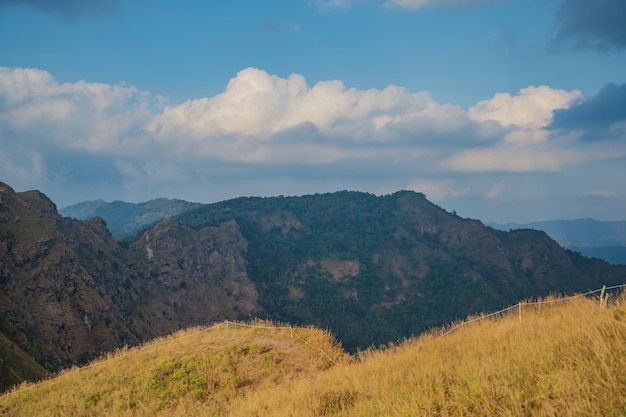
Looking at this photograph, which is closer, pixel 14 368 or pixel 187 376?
pixel 187 376

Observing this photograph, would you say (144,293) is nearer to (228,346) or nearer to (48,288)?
(48,288)

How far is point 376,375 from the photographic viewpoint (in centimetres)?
1145

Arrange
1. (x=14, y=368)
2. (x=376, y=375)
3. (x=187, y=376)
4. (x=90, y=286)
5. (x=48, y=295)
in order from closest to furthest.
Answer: (x=376, y=375)
(x=187, y=376)
(x=14, y=368)
(x=48, y=295)
(x=90, y=286)

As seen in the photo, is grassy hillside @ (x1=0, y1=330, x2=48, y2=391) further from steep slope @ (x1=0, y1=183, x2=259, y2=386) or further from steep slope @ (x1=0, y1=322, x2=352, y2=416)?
steep slope @ (x1=0, y1=183, x2=259, y2=386)

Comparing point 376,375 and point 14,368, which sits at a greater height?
point 376,375

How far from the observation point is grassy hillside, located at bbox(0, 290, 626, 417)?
24.0 feet

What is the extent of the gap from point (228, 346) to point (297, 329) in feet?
12.2

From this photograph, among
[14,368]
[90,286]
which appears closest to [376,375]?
[14,368]

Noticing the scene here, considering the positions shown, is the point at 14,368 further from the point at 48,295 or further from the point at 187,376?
the point at 48,295

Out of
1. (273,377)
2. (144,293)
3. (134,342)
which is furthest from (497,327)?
(144,293)

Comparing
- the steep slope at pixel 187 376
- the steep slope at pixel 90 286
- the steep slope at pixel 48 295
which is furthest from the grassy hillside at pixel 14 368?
the steep slope at pixel 48 295

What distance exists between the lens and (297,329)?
74.5 ft

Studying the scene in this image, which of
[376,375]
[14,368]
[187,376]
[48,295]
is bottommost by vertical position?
[14,368]

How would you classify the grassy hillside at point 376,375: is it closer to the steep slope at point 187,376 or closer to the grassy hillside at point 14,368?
the steep slope at point 187,376
